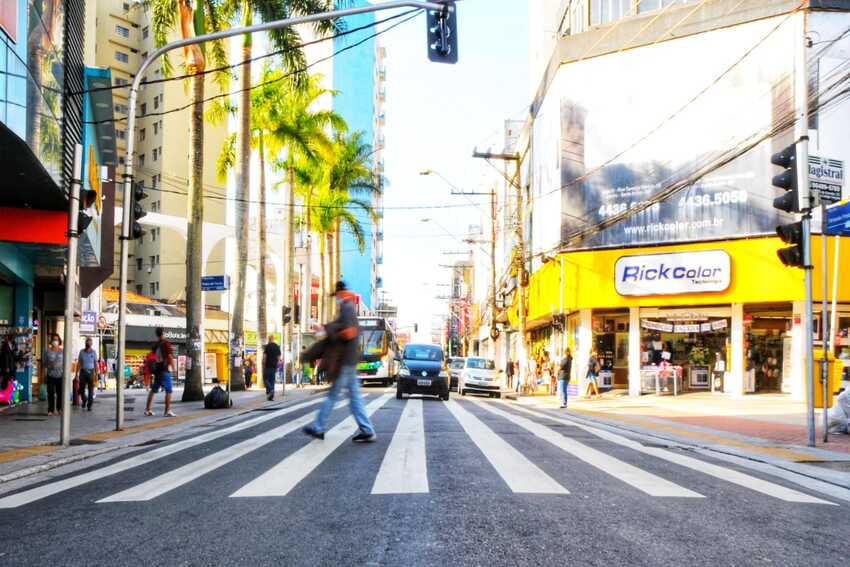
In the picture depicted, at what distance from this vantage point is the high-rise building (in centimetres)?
6184

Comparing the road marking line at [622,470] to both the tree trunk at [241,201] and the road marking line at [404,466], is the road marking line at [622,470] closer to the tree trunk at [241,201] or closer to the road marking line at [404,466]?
the road marking line at [404,466]

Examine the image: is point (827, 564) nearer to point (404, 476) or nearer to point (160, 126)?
point (404, 476)

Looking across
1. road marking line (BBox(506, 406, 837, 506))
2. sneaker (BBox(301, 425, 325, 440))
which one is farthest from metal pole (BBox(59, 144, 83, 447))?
road marking line (BBox(506, 406, 837, 506))

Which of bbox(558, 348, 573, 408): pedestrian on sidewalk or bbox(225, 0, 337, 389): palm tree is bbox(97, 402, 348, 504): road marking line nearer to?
bbox(225, 0, 337, 389): palm tree

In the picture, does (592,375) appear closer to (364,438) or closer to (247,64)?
(247,64)

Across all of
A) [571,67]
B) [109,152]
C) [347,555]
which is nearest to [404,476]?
[347,555]

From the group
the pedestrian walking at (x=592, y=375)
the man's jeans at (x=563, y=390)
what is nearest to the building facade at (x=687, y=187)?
the pedestrian walking at (x=592, y=375)

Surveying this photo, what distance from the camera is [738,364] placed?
1044 inches

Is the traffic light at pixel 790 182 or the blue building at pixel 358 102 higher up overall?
the blue building at pixel 358 102

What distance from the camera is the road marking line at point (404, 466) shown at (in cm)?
600

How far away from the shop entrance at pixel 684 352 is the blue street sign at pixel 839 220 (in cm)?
1579

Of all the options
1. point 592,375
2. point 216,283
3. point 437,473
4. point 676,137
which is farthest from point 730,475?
point 676,137

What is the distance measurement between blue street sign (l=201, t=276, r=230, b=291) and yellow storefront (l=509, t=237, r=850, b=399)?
1470 cm

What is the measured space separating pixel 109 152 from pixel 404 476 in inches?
804
